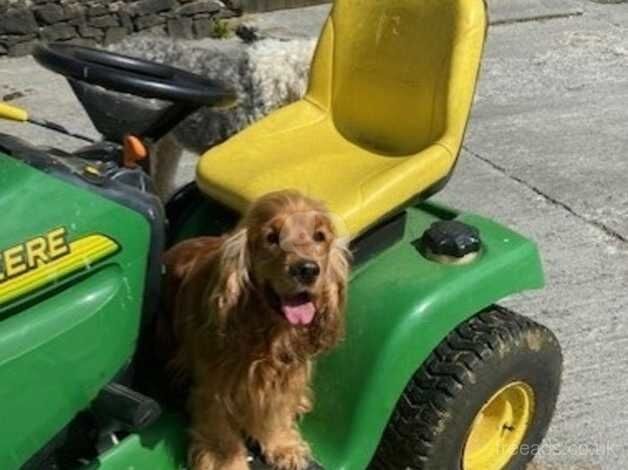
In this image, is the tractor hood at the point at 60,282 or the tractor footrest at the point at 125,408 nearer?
the tractor hood at the point at 60,282

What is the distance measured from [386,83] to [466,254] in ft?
1.59

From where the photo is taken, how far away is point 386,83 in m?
3.05

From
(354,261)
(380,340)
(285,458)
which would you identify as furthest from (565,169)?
(285,458)

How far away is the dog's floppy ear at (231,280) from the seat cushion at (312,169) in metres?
0.43

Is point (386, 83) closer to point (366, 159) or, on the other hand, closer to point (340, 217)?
point (366, 159)

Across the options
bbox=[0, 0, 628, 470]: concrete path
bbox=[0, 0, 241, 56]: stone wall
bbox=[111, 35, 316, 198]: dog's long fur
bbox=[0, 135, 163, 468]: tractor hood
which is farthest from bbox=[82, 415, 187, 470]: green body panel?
bbox=[0, 0, 241, 56]: stone wall

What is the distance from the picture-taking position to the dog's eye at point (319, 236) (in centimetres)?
235

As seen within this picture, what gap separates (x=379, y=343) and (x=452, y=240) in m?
0.32

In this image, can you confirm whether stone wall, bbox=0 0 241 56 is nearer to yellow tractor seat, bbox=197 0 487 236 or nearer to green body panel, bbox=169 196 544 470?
yellow tractor seat, bbox=197 0 487 236

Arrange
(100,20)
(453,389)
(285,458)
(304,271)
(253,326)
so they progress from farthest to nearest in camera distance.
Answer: (100,20) → (453,389) → (285,458) → (253,326) → (304,271)

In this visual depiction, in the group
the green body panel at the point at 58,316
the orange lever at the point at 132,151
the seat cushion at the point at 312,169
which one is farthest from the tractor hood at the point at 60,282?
the seat cushion at the point at 312,169

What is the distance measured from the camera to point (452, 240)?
9.30 ft

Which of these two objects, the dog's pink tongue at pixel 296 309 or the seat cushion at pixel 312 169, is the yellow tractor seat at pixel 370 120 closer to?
the seat cushion at pixel 312 169

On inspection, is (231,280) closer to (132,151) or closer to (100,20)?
(132,151)
